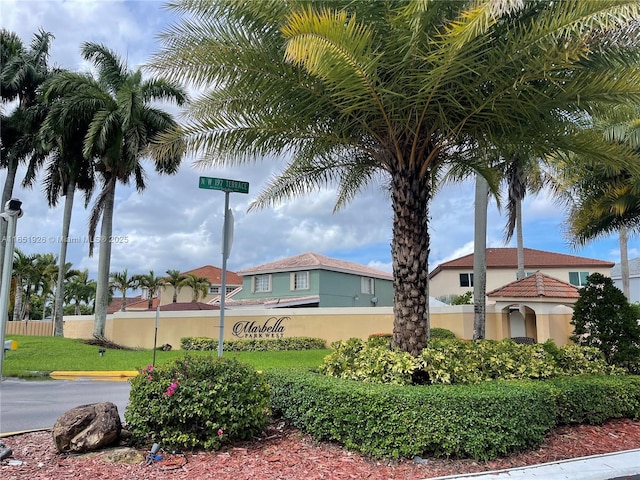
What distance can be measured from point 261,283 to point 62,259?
1424 cm

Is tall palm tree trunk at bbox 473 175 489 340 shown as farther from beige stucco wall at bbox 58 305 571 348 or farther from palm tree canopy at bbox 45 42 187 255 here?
palm tree canopy at bbox 45 42 187 255

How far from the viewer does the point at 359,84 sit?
6.25 meters

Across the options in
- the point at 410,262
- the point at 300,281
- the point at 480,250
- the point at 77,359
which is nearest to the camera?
the point at 410,262

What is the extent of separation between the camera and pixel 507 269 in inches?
1597

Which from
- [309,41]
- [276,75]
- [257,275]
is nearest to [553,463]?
[309,41]

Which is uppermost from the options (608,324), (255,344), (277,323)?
(608,324)

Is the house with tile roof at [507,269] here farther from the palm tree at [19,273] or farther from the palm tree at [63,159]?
the palm tree at [19,273]

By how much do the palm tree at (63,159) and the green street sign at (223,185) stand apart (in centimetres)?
1842

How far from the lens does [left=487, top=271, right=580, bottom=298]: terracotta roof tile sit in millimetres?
20344

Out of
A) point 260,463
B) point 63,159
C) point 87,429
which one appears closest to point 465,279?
point 63,159

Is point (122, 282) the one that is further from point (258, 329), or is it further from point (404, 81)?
point (404, 81)

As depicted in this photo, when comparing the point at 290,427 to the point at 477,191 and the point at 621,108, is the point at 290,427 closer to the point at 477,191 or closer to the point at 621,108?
the point at 621,108

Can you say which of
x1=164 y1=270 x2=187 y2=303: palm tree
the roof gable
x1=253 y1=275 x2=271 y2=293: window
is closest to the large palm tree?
x1=164 y1=270 x2=187 y2=303: palm tree

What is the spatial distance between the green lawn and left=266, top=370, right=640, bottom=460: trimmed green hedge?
27.2 feet
